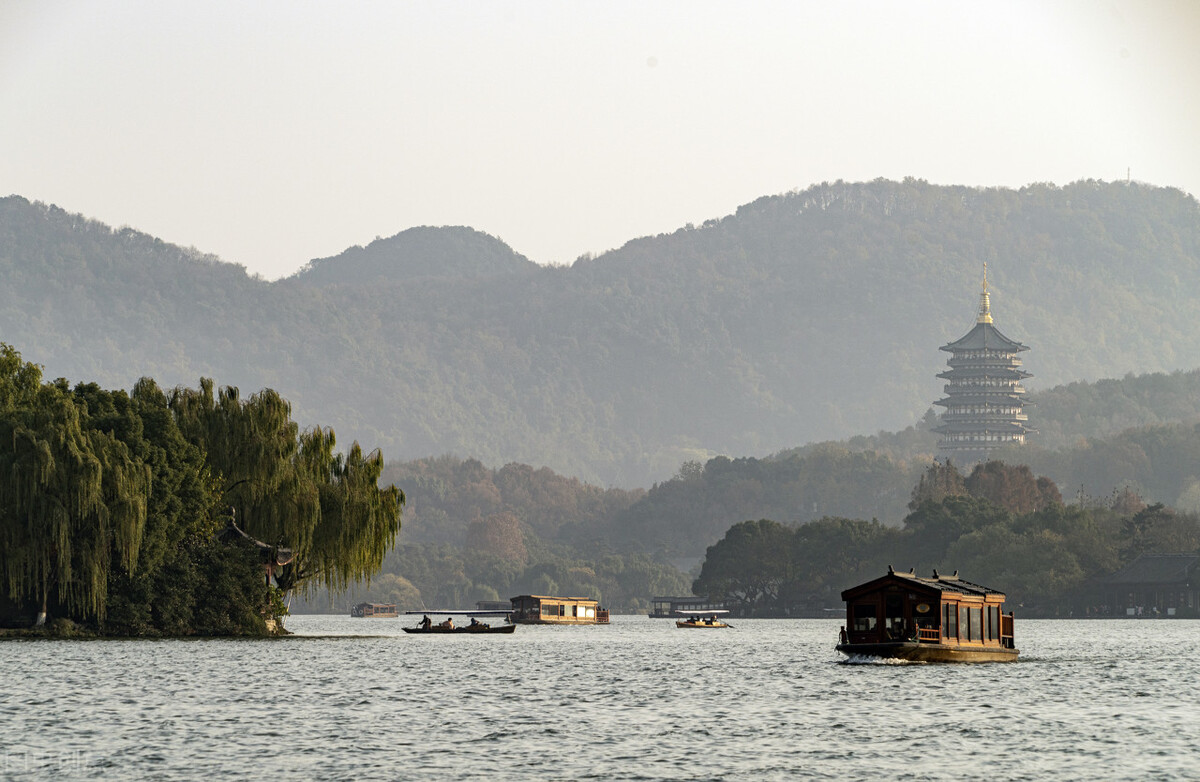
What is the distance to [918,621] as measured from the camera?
65438mm

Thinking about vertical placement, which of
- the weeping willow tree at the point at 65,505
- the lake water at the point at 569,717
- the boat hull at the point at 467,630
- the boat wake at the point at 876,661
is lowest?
the lake water at the point at 569,717

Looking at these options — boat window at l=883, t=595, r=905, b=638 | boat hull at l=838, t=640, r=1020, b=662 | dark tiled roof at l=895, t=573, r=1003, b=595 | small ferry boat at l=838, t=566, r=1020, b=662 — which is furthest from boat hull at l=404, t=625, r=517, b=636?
boat window at l=883, t=595, r=905, b=638

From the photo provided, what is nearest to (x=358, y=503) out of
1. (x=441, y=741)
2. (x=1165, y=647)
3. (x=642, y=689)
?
(x=642, y=689)

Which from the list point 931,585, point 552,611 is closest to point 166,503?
point 931,585

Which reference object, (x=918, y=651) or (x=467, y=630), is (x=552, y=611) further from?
(x=918, y=651)

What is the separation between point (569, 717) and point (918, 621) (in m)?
23.2

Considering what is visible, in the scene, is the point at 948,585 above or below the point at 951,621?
above

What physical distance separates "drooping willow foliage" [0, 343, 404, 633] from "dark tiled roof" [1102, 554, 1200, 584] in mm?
103799

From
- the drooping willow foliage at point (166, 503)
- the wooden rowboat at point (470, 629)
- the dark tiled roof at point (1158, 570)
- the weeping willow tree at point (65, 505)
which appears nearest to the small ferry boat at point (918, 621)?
the drooping willow foliage at point (166, 503)

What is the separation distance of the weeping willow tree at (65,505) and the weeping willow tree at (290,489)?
652 centimetres

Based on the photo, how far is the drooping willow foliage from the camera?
65438 millimetres

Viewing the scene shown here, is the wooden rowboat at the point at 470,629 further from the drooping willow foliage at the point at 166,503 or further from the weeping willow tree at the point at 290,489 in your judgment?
the weeping willow tree at the point at 290,489

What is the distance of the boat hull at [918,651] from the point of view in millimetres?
64062

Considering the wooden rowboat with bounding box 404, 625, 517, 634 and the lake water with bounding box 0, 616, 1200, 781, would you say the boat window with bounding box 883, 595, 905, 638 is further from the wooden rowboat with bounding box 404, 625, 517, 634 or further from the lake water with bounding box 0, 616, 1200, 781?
the wooden rowboat with bounding box 404, 625, 517, 634
